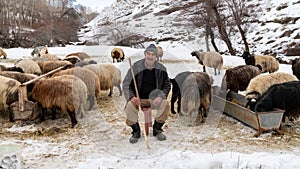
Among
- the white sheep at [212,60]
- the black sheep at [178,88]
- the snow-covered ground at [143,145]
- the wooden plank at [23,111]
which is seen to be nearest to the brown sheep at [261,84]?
the snow-covered ground at [143,145]

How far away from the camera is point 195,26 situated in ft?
65.2

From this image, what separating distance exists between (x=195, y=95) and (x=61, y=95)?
7.68 ft

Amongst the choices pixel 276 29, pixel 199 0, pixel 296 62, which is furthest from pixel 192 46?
pixel 296 62

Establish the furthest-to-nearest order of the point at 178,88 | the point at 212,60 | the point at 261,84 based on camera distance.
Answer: the point at 212,60 → the point at 178,88 → the point at 261,84

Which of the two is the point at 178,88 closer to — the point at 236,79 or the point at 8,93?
the point at 236,79

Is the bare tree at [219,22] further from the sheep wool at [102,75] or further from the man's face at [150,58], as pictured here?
the man's face at [150,58]

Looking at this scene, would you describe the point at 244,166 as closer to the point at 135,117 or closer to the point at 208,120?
the point at 135,117

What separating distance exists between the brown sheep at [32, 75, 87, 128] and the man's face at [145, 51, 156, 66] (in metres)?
1.59

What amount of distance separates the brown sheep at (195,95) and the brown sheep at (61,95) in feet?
6.09

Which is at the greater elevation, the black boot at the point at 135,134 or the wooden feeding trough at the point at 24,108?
the wooden feeding trough at the point at 24,108

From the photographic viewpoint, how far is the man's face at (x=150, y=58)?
4.99 m

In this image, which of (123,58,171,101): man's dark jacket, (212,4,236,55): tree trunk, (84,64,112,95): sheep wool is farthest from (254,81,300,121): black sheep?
(212,4,236,55): tree trunk

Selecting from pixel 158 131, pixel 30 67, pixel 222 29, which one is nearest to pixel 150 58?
pixel 158 131

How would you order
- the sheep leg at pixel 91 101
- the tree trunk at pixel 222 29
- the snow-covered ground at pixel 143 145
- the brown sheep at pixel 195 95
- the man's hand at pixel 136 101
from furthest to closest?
the tree trunk at pixel 222 29
the sheep leg at pixel 91 101
the brown sheep at pixel 195 95
the man's hand at pixel 136 101
the snow-covered ground at pixel 143 145
